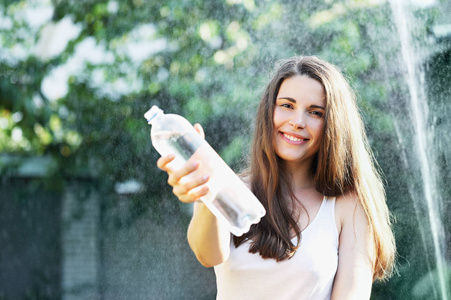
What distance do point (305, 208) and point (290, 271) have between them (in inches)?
7.5

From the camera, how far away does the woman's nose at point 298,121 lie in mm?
1515

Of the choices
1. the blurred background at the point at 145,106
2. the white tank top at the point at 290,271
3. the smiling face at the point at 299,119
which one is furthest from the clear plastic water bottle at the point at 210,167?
the blurred background at the point at 145,106

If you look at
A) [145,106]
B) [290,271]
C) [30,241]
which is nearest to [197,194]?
[290,271]

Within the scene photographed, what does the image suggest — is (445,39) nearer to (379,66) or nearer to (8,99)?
(379,66)

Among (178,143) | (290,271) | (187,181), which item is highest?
(178,143)

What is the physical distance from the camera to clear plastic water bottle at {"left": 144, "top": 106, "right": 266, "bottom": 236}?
1.23 meters

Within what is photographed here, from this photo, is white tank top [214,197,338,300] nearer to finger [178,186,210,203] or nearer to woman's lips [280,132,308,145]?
woman's lips [280,132,308,145]

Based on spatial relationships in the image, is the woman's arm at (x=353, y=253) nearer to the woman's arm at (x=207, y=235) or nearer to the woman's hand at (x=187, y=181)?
Answer: the woman's arm at (x=207, y=235)

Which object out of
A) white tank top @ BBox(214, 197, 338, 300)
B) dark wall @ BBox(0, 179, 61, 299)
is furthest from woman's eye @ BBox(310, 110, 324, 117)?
dark wall @ BBox(0, 179, 61, 299)

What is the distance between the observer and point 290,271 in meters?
1.44

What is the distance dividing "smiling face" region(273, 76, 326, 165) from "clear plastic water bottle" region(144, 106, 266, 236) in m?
0.30

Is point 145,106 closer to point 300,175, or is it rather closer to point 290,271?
point 300,175

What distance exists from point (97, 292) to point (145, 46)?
4.42 feet

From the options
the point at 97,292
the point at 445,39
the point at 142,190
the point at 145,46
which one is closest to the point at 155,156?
the point at 142,190
